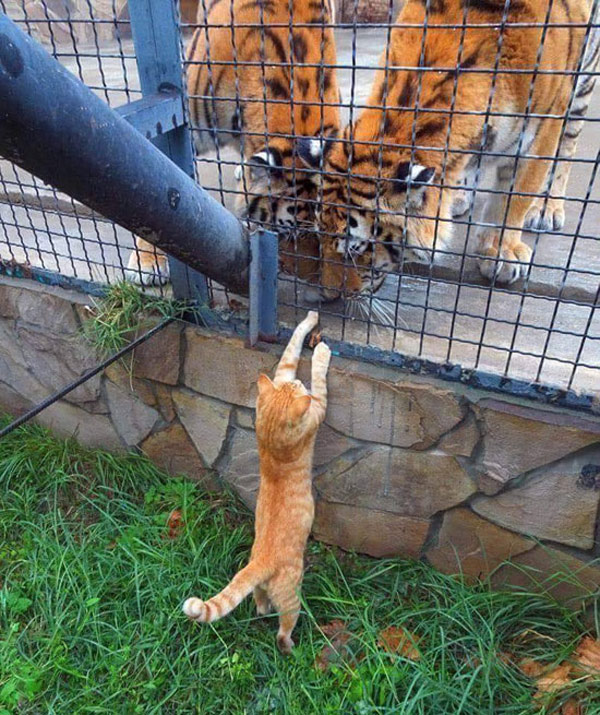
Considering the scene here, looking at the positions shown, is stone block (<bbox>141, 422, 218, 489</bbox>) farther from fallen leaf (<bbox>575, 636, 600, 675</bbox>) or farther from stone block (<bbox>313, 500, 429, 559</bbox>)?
fallen leaf (<bbox>575, 636, 600, 675</bbox>)

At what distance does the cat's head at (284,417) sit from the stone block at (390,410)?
6.6 inches

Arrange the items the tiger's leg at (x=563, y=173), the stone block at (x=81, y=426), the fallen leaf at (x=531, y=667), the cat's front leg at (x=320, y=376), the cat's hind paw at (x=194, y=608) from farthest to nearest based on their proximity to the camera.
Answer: the tiger's leg at (x=563, y=173)
the stone block at (x=81, y=426)
the cat's front leg at (x=320, y=376)
the fallen leaf at (x=531, y=667)
the cat's hind paw at (x=194, y=608)

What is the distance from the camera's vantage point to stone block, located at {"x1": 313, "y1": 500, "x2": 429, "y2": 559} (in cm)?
224

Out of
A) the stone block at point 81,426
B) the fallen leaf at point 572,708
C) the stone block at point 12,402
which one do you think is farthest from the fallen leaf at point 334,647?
the stone block at point 12,402

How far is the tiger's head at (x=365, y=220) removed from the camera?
2076 mm

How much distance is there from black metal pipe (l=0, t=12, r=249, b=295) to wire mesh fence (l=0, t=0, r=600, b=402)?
41 centimetres

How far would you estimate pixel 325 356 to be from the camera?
79.7 inches

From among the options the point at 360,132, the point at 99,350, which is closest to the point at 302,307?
the point at 360,132

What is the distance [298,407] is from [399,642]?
2.94 ft

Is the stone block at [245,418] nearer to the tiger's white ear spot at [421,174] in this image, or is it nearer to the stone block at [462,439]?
the stone block at [462,439]

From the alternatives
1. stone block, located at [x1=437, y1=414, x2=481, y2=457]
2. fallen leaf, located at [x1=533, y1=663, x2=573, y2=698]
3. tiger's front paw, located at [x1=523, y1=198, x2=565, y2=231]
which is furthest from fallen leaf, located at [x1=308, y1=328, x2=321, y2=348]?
tiger's front paw, located at [x1=523, y1=198, x2=565, y2=231]

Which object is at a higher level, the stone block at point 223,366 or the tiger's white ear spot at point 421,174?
the tiger's white ear spot at point 421,174

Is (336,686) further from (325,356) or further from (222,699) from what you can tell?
(325,356)

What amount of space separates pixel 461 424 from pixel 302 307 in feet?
2.33
